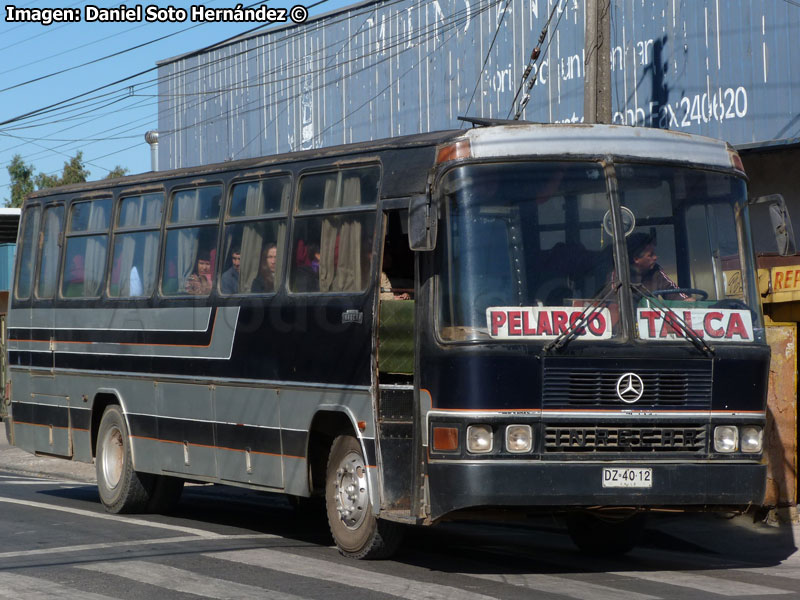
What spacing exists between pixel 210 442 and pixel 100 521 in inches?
60.4

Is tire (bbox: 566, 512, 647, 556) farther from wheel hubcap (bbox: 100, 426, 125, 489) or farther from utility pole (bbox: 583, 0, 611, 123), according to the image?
wheel hubcap (bbox: 100, 426, 125, 489)

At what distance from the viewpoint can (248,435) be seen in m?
11.2

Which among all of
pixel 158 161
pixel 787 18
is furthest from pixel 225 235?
pixel 158 161

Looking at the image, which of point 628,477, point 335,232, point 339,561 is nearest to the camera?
point 628,477

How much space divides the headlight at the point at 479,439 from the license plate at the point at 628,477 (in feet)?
2.56

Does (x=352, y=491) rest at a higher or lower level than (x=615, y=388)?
lower

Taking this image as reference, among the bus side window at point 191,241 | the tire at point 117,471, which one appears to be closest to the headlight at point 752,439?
the bus side window at point 191,241

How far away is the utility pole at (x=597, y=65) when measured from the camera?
13570mm

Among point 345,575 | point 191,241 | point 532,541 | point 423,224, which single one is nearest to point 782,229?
point 423,224

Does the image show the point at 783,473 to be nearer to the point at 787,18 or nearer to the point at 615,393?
the point at 615,393

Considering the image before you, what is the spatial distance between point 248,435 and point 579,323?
11.5ft

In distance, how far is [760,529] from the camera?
1213cm

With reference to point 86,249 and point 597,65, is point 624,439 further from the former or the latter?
point 86,249

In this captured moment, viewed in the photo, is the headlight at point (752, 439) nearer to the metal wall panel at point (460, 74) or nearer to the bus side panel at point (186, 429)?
the bus side panel at point (186, 429)
